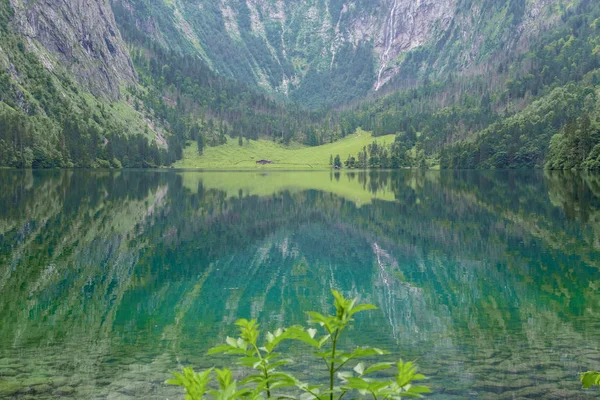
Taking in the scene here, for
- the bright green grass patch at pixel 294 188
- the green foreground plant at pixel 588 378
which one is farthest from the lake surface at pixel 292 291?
the bright green grass patch at pixel 294 188

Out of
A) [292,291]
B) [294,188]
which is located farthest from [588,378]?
[294,188]

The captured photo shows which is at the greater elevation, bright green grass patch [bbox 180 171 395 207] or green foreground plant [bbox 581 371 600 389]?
bright green grass patch [bbox 180 171 395 207]

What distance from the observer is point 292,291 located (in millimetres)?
28422

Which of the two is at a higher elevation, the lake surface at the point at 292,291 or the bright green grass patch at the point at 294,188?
the bright green grass patch at the point at 294,188

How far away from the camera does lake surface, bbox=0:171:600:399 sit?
17.2 meters

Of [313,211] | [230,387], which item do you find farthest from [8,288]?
[313,211]

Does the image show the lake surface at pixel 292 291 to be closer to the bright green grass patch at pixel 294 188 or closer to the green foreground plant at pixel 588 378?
the green foreground plant at pixel 588 378

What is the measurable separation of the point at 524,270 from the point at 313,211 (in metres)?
36.8

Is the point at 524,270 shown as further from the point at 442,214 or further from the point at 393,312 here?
the point at 442,214

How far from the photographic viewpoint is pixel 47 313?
23.6 metres

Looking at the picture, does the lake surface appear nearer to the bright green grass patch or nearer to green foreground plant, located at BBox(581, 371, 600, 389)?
green foreground plant, located at BBox(581, 371, 600, 389)

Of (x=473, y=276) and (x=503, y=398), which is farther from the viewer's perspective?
(x=473, y=276)

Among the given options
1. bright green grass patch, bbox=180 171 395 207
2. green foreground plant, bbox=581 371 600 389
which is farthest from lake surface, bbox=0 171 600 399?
bright green grass patch, bbox=180 171 395 207

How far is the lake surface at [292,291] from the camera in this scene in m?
17.2
